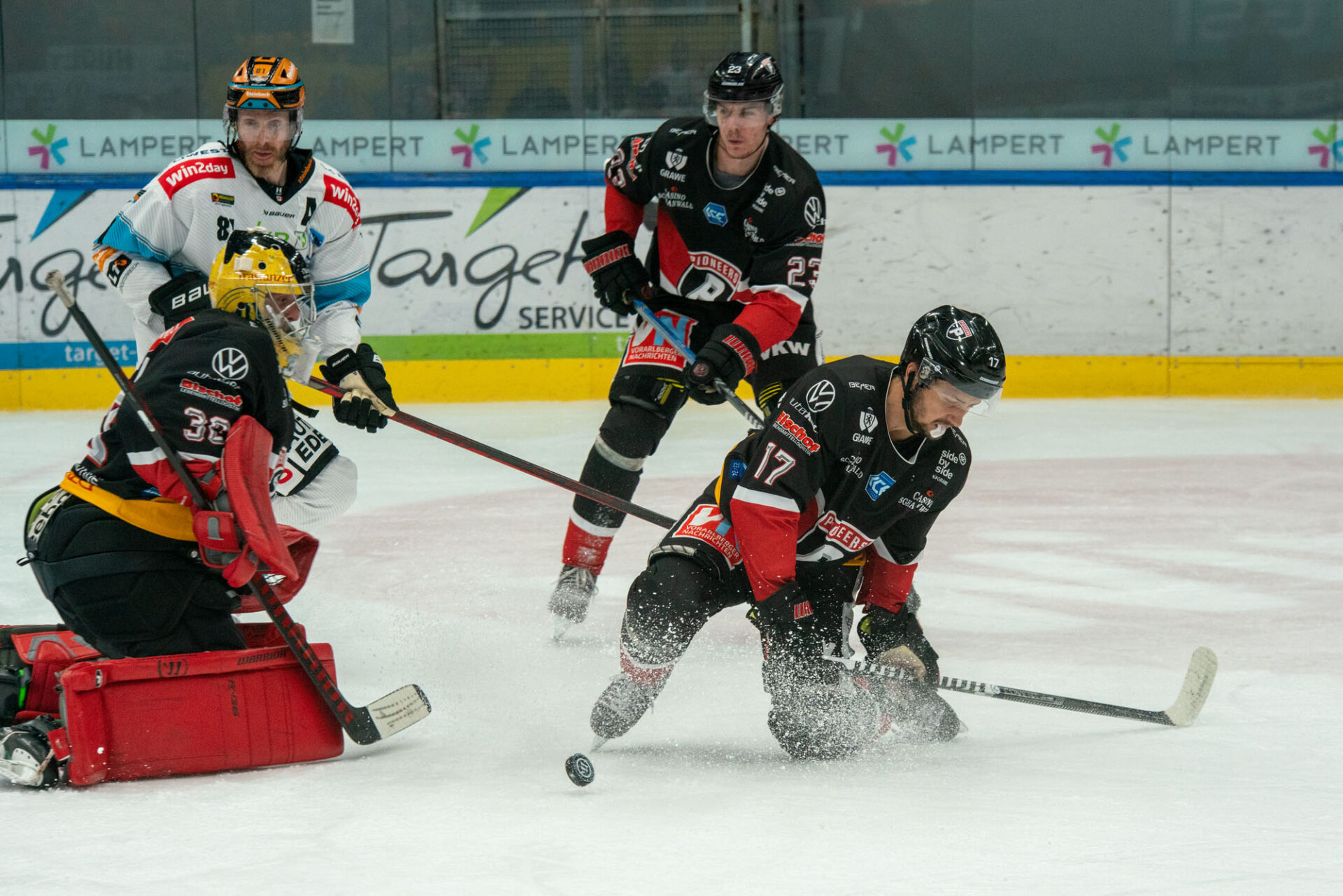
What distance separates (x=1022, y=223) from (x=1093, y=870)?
6219mm

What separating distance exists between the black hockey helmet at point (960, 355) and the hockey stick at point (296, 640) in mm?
1031

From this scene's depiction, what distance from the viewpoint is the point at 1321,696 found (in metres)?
2.83

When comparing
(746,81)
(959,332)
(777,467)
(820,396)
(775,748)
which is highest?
(746,81)

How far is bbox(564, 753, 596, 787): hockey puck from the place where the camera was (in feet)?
7.20

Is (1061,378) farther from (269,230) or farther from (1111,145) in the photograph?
(269,230)

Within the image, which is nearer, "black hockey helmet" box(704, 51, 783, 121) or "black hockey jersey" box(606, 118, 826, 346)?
"black hockey helmet" box(704, 51, 783, 121)

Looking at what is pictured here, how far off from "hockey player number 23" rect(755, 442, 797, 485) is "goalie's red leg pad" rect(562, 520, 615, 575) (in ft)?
3.67

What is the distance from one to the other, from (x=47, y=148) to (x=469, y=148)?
2.14m

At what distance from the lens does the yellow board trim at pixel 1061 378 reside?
760cm

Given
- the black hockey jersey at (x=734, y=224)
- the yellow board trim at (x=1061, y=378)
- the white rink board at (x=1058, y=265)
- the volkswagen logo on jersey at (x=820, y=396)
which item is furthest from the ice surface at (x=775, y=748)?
the white rink board at (x=1058, y=265)

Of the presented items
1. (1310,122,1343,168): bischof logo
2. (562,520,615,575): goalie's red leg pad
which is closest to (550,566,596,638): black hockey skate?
(562,520,615,575): goalie's red leg pad

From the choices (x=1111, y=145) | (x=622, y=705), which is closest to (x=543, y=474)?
(x=622, y=705)

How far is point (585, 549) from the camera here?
135 inches

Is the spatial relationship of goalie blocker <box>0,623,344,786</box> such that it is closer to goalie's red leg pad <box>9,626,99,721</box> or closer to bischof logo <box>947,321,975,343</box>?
goalie's red leg pad <box>9,626,99,721</box>
